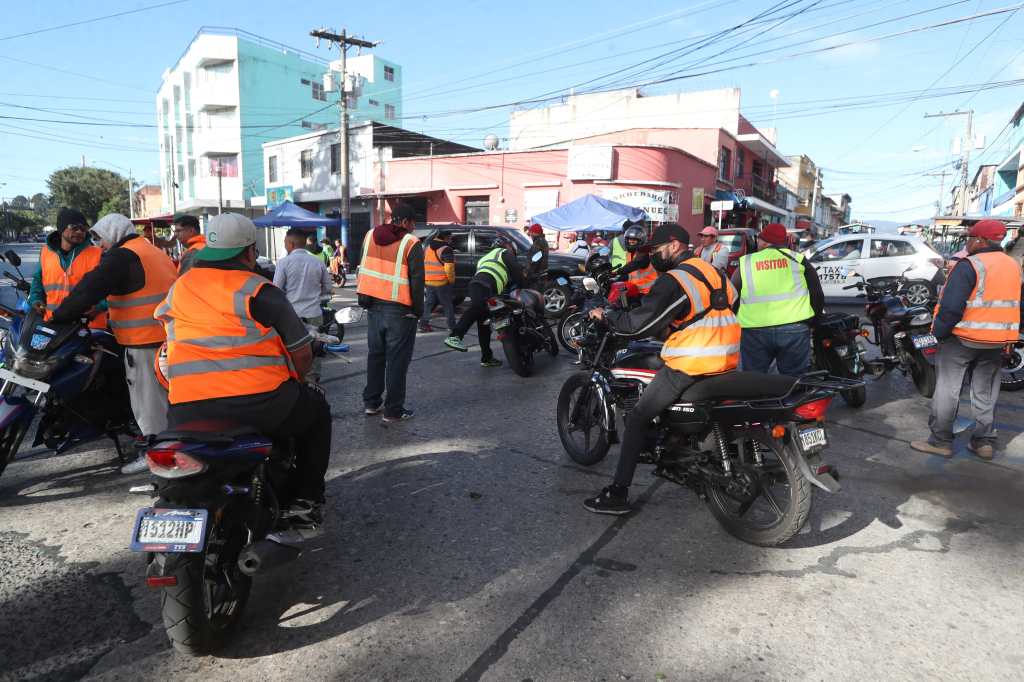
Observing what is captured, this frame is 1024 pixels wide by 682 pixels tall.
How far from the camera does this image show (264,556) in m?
2.82

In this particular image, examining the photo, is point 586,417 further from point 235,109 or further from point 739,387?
point 235,109

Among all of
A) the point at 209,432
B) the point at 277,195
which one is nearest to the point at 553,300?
the point at 209,432

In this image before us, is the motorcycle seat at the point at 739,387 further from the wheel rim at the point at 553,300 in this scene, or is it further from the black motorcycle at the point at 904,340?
the wheel rim at the point at 553,300

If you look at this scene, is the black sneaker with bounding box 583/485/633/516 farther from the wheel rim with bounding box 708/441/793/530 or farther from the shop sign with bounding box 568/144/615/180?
the shop sign with bounding box 568/144/615/180

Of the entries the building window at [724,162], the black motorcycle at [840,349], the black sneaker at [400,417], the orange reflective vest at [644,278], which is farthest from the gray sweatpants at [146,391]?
the building window at [724,162]

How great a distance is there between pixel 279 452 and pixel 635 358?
7.44 ft

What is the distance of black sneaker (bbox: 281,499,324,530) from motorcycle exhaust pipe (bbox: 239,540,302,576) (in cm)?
14

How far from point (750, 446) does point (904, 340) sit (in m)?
4.39

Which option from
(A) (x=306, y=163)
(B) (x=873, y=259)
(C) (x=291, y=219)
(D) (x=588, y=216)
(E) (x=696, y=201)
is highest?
(A) (x=306, y=163)

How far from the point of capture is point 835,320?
6230mm

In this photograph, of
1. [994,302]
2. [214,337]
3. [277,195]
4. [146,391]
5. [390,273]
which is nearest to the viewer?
[214,337]

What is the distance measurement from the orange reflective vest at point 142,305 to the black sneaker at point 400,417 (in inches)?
78.2

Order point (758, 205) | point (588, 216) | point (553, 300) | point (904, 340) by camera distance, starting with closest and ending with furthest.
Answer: point (904, 340), point (553, 300), point (588, 216), point (758, 205)

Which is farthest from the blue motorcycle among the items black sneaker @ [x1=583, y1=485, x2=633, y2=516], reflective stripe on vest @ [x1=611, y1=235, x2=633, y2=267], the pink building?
the pink building
